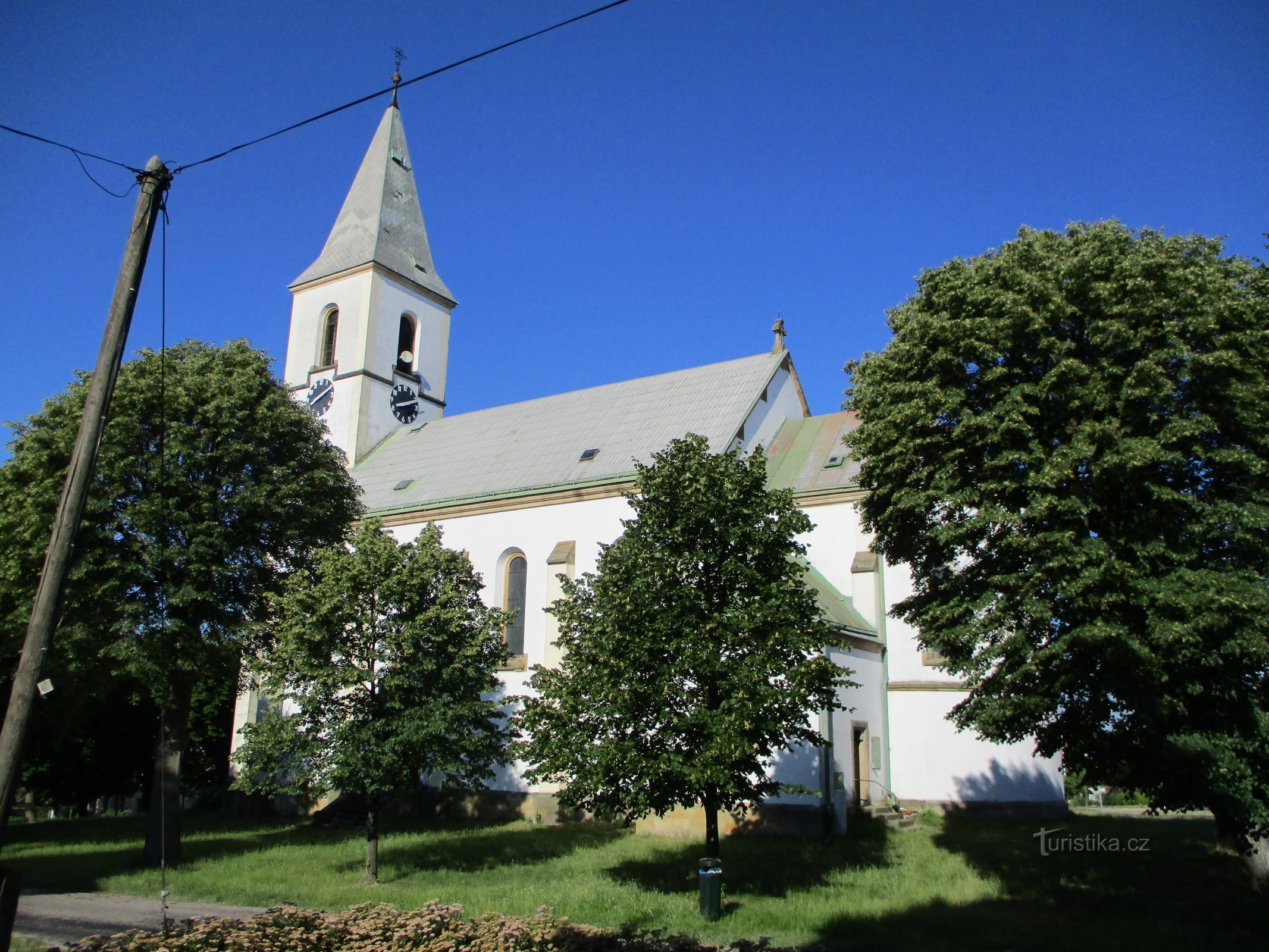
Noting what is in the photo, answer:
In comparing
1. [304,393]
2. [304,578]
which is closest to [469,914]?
[304,578]

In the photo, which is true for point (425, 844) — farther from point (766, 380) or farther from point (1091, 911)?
point (766, 380)

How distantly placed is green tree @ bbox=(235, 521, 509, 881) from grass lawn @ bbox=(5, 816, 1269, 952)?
73.4 inches

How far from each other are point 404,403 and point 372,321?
3.32 m

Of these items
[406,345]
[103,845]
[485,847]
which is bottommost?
[103,845]

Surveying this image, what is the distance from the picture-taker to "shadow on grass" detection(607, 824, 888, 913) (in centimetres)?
1565

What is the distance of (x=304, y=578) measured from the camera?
57.9 feet

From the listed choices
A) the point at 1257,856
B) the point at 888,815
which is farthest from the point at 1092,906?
the point at 888,815

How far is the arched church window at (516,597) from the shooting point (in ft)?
88.8

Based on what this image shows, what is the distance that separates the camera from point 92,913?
14.2m

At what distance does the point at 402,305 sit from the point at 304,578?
2235cm

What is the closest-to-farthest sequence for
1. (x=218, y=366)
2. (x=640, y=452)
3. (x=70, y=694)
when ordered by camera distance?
(x=218, y=366)
(x=70, y=694)
(x=640, y=452)

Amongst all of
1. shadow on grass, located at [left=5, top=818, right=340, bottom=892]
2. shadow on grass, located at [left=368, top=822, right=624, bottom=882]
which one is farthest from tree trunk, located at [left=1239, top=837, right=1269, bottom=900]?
shadow on grass, located at [left=5, top=818, right=340, bottom=892]

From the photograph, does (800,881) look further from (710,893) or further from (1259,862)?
(1259,862)

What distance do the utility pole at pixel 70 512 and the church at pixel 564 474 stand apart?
11.1 m
